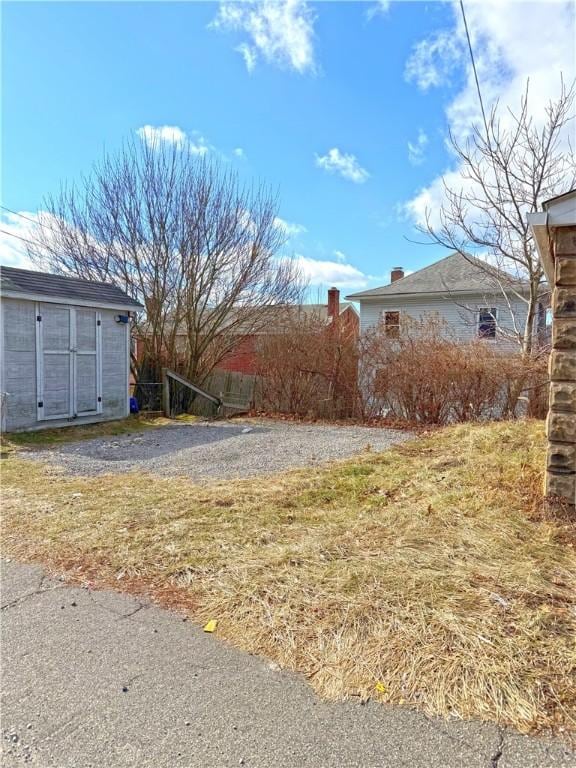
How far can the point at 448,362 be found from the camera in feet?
30.5

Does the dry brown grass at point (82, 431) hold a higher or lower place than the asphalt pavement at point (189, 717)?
higher

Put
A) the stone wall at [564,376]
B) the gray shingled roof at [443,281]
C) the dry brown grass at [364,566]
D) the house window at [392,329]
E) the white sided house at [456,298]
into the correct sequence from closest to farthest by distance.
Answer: the dry brown grass at [364,566] → the stone wall at [564,376] → the house window at [392,329] → the white sided house at [456,298] → the gray shingled roof at [443,281]

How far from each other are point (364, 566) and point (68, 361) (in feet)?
25.4

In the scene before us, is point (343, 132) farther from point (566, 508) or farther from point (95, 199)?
point (566, 508)

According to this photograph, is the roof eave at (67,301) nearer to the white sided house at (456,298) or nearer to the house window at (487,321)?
the white sided house at (456,298)

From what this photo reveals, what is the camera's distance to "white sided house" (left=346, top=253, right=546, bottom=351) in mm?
13898

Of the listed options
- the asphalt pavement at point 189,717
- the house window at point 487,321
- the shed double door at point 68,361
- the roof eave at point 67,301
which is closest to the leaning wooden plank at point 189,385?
the roof eave at point 67,301

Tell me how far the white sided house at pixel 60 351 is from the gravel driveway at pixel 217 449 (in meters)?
1.35

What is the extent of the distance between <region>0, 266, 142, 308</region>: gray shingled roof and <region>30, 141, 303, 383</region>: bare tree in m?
2.58

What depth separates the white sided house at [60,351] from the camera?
311 inches

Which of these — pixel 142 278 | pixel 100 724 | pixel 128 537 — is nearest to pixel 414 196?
pixel 142 278

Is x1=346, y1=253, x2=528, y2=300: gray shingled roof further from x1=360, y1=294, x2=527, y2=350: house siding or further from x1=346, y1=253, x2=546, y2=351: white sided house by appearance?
x1=360, y1=294, x2=527, y2=350: house siding

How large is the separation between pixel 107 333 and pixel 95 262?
4.27 m

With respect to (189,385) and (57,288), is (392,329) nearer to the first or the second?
(189,385)
